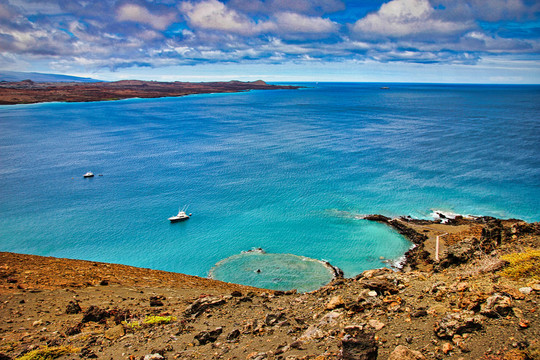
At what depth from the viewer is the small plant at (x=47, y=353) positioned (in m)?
11.1

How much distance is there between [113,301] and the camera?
55.5 feet

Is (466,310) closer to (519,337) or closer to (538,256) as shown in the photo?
(519,337)

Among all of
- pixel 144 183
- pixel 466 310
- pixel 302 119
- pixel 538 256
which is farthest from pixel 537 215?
pixel 302 119

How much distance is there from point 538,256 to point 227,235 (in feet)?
99.9

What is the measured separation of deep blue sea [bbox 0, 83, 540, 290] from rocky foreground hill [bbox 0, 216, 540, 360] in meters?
13.8

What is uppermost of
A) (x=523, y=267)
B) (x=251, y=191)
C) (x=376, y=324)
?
(x=523, y=267)

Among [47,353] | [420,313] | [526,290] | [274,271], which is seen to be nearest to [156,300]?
[47,353]

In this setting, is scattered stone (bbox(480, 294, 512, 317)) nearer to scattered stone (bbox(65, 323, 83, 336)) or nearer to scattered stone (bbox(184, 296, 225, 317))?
scattered stone (bbox(184, 296, 225, 317))

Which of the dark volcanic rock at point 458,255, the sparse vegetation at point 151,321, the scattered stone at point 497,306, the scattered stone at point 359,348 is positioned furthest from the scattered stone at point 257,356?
the dark volcanic rock at point 458,255

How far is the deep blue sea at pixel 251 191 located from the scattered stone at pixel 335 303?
15178mm

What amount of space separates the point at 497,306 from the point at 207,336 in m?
9.73

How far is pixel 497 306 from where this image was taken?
10.1 m

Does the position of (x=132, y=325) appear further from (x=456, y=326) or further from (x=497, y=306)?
(x=497, y=306)

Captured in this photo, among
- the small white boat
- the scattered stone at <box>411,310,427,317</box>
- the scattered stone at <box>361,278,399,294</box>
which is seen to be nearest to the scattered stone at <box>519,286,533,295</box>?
the scattered stone at <box>411,310,427,317</box>
